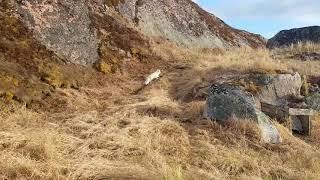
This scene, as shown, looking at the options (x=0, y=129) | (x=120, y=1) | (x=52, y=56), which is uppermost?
(x=120, y=1)

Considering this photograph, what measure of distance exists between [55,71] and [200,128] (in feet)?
13.4

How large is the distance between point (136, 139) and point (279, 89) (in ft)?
18.0

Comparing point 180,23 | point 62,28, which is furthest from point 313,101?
point 180,23

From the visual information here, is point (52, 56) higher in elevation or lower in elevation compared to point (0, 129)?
higher

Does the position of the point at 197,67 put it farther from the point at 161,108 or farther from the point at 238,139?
the point at 238,139

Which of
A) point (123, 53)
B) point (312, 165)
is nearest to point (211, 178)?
point (312, 165)

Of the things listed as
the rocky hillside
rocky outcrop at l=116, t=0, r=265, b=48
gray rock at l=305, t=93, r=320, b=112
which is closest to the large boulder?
gray rock at l=305, t=93, r=320, b=112

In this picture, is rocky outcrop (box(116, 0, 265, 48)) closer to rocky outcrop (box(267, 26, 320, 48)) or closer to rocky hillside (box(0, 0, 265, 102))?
rocky hillside (box(0, 0, 265, 102))

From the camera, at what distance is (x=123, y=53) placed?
15766mm

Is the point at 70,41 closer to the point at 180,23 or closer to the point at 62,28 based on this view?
the point at 62,28

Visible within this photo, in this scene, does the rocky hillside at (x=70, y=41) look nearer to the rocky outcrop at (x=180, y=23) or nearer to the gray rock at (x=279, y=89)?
the rocky outcrop at (x=180, y=23)

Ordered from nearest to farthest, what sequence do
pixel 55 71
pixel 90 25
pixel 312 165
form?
pixel 312 165, pixel 55 71, pixel 90 25

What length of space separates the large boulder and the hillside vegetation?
8.9 inches

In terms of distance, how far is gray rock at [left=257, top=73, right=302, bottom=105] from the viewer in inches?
512
